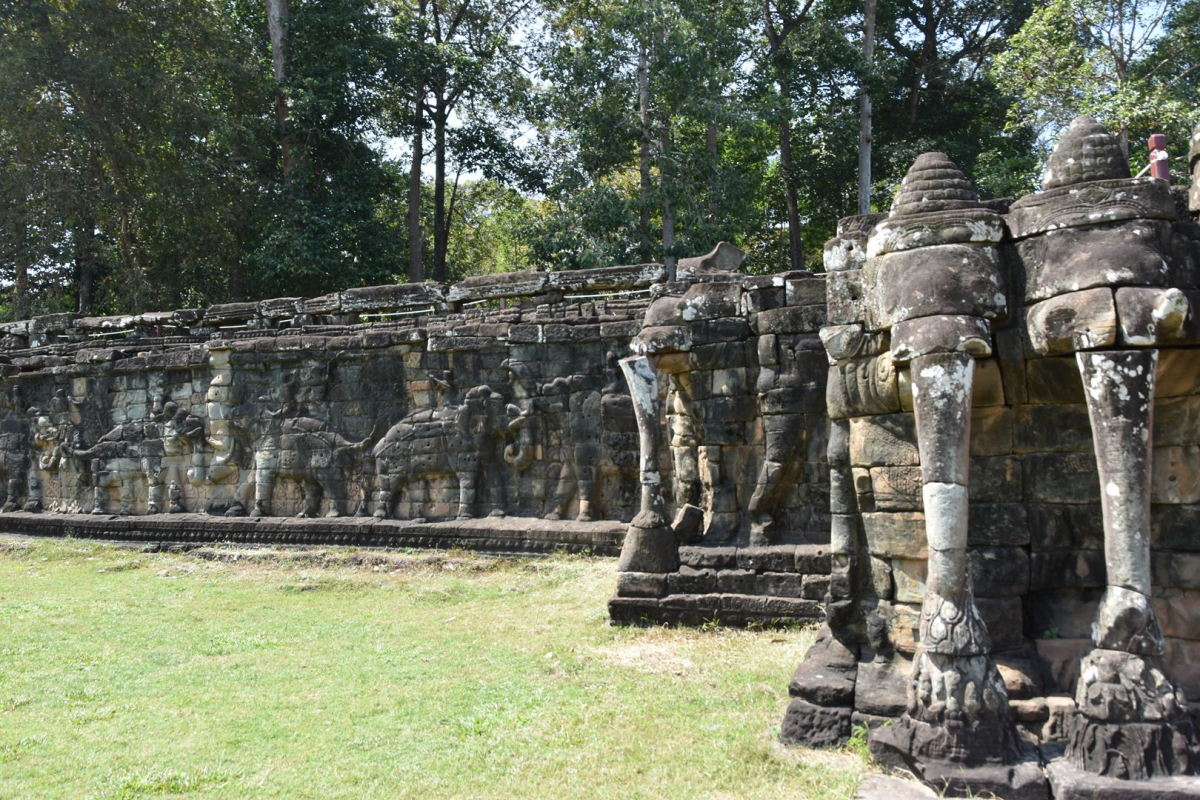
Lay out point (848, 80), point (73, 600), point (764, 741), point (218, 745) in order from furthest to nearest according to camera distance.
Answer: point (848, 80), point (73, 600), point (218, 745), point (764, 741)

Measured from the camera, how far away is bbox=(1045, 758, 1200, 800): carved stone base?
3588mm

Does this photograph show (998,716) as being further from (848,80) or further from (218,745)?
(848,80)

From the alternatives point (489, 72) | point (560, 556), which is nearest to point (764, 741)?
point (560, 556)

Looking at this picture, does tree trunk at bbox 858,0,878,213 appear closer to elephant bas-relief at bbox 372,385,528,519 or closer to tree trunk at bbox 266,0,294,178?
elephant bas-relief at bbox 372,385,528,519

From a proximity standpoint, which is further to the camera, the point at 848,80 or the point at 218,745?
the point at 848,80

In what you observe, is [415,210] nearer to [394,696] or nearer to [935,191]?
[394,696]

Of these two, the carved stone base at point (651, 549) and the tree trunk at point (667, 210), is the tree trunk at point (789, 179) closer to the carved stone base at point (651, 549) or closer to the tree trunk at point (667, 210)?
the tree trunk at point (667, 210)

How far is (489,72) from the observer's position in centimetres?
2323

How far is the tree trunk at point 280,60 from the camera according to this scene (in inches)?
790

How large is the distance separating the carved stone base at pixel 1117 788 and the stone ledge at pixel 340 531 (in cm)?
675

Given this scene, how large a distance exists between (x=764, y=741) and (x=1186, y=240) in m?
3.17

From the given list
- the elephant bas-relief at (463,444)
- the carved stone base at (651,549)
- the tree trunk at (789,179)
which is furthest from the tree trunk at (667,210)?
the carved stone base at (651,549)

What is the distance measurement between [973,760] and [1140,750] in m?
0.63

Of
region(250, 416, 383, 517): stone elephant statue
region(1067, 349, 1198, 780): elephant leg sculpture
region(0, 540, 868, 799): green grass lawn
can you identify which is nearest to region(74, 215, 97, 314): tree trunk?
region(250, 416, 383, 517): stone elephant statue
